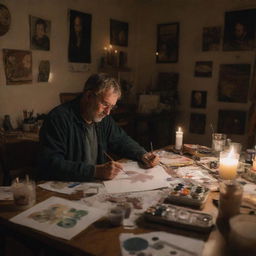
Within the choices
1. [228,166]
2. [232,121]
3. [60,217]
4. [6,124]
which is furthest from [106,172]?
[232,121]

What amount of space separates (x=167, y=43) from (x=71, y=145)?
2.97 metres

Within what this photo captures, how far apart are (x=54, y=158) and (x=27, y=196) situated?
410mm

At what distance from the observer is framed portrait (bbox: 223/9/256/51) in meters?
3.63

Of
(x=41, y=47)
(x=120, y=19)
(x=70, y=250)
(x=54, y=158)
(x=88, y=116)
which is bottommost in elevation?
(x=70, y=250)

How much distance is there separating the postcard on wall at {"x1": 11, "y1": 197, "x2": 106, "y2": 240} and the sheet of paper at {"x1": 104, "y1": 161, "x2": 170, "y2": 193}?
229 millimetres

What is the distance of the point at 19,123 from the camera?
311cm

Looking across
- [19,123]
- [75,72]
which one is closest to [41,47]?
[75,72]

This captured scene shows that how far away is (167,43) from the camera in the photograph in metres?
4.31

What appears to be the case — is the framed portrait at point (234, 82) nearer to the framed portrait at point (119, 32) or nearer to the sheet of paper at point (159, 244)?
the framed portrait at point (119, 32)

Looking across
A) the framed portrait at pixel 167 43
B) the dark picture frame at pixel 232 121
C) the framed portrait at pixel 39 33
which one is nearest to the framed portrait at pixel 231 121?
the dark picture frame at pixel 232 121

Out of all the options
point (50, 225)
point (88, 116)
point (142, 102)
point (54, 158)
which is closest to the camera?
point (50, 225)

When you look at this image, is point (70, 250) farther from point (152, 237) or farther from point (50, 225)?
point (152, 237)

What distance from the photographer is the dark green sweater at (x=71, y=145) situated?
1.55 m

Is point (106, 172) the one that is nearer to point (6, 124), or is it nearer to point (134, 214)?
point (134, 214)
